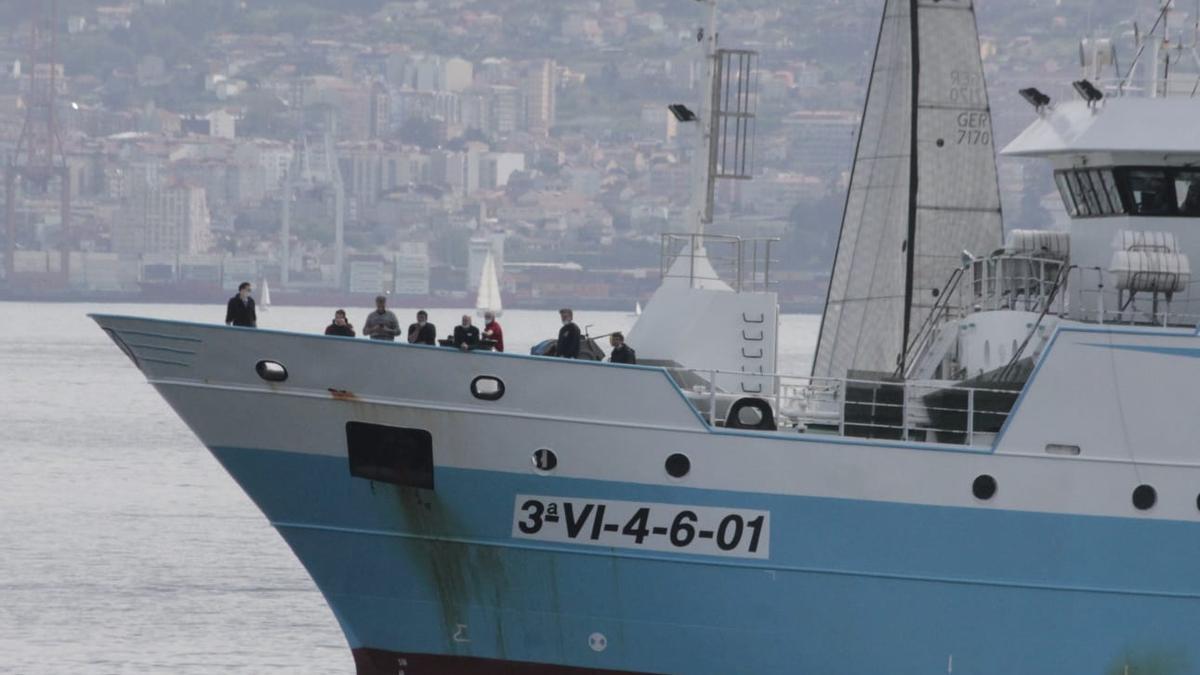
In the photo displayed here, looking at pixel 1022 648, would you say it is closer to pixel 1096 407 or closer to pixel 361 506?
pixel 1096 407

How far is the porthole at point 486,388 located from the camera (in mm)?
24375

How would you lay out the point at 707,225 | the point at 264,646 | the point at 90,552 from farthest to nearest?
the point at 90,552 → the point at 264,646 → the point at 707,225

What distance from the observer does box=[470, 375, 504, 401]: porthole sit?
24.4 metres

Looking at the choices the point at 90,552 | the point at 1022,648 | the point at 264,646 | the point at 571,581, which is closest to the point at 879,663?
the point at 1022,648

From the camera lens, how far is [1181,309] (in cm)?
2559

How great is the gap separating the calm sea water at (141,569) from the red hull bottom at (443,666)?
782 centimetres

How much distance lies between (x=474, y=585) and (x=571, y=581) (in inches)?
42.3

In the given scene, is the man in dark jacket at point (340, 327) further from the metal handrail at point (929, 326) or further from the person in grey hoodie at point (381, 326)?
the metal handrail at point (929, 326)

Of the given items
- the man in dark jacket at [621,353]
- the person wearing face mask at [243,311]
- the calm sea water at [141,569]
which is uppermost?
the person wearing face mask at [243,311]

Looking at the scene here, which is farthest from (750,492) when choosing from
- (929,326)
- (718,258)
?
(929,326)

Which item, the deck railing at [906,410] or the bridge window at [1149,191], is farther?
the bridge window at [1149,191]

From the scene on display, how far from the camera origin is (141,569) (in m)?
43.8

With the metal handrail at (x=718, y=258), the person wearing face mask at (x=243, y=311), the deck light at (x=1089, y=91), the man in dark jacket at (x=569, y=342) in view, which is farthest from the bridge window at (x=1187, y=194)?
the person wearing face mask at (x=243, y=311)

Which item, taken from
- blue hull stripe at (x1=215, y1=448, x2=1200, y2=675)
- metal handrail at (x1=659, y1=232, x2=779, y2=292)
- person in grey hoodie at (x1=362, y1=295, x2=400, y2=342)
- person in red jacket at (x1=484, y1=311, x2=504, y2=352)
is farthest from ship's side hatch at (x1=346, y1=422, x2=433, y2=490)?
metal handrail at (x1=659, y1=232, x2=779, y2=292)
